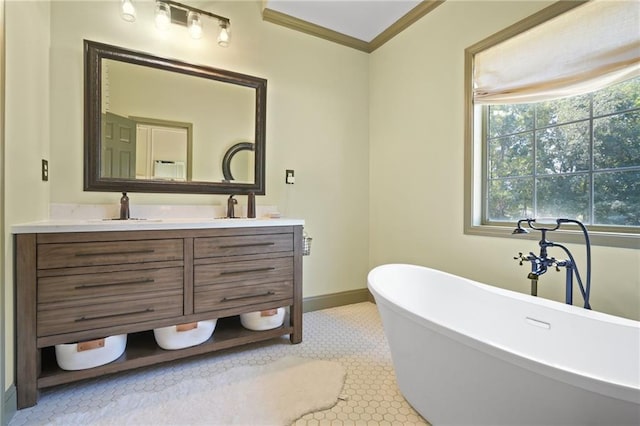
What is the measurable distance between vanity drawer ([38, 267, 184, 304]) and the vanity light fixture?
1650 millimetres

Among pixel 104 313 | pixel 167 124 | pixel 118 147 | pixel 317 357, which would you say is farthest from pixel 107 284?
pixel 317 357

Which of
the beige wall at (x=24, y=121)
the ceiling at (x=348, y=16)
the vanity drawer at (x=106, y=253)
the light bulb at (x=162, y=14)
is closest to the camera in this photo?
the beige wall at (x=24, y=121)

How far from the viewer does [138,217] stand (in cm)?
200

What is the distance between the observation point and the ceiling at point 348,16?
2.36 meters

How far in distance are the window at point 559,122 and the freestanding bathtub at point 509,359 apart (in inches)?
20.0

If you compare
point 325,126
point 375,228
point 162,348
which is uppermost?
point 325,126

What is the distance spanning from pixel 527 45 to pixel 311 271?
225cm

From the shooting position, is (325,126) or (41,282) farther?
(325,126)

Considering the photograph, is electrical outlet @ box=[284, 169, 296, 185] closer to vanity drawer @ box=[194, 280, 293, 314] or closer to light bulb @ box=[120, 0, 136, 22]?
vanity drawer @ box=[194, 280, 293, 314]

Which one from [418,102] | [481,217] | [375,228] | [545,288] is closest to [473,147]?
[481,217]

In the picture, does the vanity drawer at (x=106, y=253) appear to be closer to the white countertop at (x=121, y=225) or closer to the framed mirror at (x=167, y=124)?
the white countertop at (x=121, y=225)

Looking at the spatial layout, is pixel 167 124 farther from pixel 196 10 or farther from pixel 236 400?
pixel 236 400

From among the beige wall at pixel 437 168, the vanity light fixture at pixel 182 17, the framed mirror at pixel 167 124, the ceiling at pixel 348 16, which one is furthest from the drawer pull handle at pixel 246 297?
the ceiling at pixel 348 16

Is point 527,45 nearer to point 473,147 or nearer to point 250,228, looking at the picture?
point 473,147
